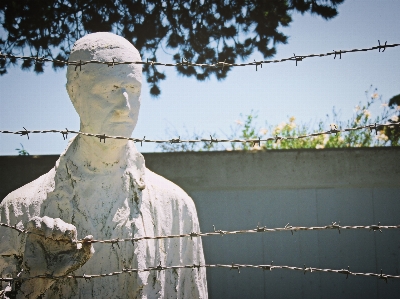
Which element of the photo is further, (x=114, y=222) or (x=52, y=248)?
(x=114, y=222)

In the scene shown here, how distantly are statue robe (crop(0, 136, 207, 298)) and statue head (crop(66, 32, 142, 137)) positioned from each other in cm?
18

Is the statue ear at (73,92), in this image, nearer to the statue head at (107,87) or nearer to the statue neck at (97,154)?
the statue head at (107,87)

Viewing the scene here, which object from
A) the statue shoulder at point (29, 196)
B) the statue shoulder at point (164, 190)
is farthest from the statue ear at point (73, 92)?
the statue shoulder at point (164, 190)

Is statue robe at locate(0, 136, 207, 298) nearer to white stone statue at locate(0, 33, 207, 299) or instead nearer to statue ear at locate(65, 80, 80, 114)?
Result: white stone statue at locate(0, 33, 207, 299)

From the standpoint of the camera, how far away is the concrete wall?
4.97 m

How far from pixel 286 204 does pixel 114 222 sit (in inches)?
119

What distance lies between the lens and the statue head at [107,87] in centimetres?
225

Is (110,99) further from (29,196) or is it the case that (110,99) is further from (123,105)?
(29,196)

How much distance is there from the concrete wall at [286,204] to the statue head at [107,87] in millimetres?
2646

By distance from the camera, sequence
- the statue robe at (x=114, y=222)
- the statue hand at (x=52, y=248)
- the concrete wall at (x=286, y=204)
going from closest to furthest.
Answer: the statue hand at (x=52, y=248)
the statue robe at (x=114, y=222)
the concrete wall at (x=286, y=204)

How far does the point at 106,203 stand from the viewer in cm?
231

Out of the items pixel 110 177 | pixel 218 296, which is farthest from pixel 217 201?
pixel 110 177

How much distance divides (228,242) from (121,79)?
311 centimetres

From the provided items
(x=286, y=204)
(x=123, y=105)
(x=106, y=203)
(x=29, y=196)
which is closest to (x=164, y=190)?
(x=106, y=203)
